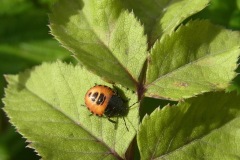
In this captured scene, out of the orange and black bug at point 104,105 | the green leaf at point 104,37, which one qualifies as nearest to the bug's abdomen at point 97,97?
the orange and black bug at point 104,105

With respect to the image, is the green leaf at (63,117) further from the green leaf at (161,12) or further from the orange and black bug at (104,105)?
the green leaf at (161,12)

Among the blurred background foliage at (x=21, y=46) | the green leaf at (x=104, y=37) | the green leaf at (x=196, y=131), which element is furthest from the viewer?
the blurred background foliage at (x=21, y=46)

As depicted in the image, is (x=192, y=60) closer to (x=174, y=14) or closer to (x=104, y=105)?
(x=174, y=14)

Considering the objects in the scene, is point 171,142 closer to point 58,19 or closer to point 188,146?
point 188,146

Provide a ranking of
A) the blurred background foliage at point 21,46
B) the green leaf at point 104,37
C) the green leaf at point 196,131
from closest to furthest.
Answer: the green leaf at point 196,131 < the green leaf at point 104,37 < the blurred background foliage at point 21,46

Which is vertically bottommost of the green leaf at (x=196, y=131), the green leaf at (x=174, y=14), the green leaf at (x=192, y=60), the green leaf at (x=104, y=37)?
the green leaf at (x=196, y=131)

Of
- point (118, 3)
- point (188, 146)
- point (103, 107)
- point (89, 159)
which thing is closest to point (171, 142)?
point (188, 146)

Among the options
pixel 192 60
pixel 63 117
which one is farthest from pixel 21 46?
pixel 192 60

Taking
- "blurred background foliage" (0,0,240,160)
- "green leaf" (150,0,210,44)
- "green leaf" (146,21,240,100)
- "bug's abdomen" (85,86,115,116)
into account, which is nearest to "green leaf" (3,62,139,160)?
"bug's abdomen" (85,86,115,116)
